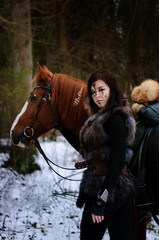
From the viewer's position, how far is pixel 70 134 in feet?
8.42

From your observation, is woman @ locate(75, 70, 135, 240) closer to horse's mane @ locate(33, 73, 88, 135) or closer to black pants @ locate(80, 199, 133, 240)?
black pants @ locate(80, 199, 133, 240)

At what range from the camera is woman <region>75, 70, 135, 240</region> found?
5.18 feet

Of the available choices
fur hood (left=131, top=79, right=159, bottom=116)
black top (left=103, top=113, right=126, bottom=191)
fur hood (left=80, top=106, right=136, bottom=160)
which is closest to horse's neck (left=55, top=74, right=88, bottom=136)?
fur hood (left=131, top=79, right=159, bottom=116)

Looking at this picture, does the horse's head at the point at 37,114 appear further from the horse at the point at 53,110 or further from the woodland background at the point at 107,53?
the woodland background at the point at 107,53

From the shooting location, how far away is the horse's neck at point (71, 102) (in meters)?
2.39

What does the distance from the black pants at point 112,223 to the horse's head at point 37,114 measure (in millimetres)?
1066

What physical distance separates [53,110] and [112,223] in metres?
1.21

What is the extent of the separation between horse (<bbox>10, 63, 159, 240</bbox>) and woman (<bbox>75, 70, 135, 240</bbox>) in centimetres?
64

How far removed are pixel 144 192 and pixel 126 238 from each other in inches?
26.0

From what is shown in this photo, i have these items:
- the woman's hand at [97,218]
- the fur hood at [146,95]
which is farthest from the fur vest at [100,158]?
the fur hood at [146,95]

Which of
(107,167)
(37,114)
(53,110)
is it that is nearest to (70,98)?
(53,110)

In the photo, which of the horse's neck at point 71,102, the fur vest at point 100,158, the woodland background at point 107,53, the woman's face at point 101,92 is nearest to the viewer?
the fur vest at point 100,158

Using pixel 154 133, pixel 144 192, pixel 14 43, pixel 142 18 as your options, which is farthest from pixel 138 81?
pixel 14 43

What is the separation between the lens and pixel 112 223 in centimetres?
171
